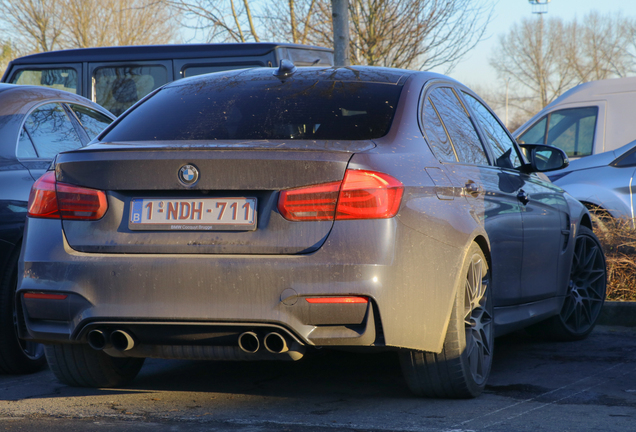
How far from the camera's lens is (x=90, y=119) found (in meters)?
5.80

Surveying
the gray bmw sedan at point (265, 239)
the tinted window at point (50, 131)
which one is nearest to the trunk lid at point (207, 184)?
the gray bmw sedan at point (265, 239)

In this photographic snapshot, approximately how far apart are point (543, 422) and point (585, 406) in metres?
0.40

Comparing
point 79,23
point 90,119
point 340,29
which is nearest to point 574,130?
point 340,29

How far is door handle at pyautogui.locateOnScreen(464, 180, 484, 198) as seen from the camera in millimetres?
3939

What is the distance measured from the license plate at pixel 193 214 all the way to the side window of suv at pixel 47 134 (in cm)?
170

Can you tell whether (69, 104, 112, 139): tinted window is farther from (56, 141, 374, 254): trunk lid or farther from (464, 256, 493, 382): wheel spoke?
(464, 256, 493, 382): wheel spoke

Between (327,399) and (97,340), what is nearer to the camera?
(97,340)

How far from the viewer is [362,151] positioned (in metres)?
3.33

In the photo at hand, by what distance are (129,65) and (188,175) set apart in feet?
26.0

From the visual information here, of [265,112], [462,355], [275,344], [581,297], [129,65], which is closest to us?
[275,344]

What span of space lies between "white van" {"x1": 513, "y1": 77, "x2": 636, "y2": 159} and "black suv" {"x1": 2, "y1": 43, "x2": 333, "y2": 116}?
318 cm

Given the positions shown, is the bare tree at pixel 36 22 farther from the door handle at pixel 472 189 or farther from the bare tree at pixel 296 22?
the door handle at pixel 472 189

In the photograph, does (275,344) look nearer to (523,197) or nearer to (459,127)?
(459,127)

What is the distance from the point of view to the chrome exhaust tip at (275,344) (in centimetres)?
325
